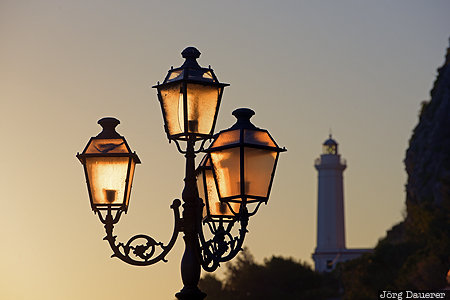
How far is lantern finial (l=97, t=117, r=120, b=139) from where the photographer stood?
9305 mm

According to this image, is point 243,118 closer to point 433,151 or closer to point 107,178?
point 107,178

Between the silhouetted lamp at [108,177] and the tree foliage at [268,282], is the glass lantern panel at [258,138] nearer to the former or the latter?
the silhouetted lamp at [108,177]

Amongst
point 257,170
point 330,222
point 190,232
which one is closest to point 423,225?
point 330,222

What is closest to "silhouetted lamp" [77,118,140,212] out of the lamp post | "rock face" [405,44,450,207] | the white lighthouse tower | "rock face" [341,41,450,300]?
the lamp post

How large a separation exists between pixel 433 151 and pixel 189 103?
55319 millimetres

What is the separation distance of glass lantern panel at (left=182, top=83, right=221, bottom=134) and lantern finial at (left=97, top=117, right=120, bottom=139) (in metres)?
0.80

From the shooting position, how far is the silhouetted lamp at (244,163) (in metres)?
8.62

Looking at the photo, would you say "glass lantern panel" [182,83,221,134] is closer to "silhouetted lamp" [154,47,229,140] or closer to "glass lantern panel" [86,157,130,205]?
"silhouetted lamp" [154,47,229,140]

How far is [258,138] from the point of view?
8.78 metres

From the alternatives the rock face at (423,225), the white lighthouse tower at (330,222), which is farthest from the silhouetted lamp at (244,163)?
the white lighthouse tower at (330,222)

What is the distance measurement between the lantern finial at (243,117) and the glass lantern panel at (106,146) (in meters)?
1.02

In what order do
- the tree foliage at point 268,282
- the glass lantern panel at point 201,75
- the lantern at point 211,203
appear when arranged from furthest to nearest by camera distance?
the tree foliage at point 268,282
the lantern at point 211,203
the glass lantern panel at point 201,75

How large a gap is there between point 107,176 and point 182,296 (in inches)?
49.8

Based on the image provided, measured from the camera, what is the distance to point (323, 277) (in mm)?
78750
